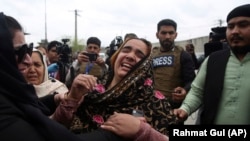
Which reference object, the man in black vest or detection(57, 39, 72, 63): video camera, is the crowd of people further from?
detection(57, 39, 72, 63): video camera

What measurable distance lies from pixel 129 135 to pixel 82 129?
684mm

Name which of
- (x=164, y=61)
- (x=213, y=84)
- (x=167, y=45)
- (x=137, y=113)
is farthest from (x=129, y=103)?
(x=167, y=45)

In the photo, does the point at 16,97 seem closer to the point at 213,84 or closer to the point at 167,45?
the point at 213,84

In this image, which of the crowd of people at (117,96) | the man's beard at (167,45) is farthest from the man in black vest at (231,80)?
the man's beard at (167,45)

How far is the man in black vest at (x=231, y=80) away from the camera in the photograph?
245 cm

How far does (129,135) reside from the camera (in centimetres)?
134

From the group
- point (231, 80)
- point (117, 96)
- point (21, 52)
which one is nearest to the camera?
point (21, 52)

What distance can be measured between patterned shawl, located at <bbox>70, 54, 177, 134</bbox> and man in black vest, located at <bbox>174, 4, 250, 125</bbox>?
59cm

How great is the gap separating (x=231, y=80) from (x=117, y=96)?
1.08 metres

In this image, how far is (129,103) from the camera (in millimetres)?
1879

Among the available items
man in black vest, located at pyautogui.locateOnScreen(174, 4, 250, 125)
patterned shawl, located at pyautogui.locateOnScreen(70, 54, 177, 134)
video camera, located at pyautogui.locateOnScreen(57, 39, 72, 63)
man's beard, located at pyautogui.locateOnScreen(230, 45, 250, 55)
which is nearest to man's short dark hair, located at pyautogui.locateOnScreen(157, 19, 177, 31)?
video camera, located at pyautogui.locateOnScreen(57, 39, 72, 63)

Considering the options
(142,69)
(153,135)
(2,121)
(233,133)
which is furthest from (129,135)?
(233,133)

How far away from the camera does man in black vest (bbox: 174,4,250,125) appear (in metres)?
2.45

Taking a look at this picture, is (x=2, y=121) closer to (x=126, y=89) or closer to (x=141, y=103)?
(x=126, y=89)
